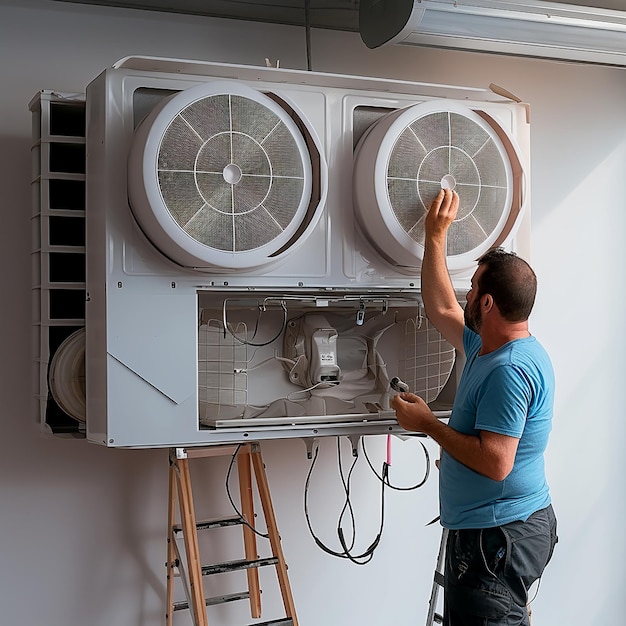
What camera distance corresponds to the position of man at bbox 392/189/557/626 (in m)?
2.24

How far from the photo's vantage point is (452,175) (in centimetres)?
265

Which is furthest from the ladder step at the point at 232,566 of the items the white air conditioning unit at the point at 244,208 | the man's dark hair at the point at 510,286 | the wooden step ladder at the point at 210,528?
the man's dark hair at the point at 510,286

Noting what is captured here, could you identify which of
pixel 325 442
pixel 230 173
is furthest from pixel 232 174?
pixel 325 442

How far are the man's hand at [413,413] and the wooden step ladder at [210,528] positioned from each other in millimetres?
536

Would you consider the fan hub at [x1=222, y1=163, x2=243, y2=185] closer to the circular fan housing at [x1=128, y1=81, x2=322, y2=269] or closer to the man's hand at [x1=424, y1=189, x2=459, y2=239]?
the circular fan housing at [x1=128, y1=81, x2=322, y2=269]

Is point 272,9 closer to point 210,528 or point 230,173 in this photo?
point 230,173

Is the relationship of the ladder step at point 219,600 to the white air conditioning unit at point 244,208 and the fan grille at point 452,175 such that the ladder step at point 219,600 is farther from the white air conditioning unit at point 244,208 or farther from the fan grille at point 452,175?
the fan grille at point 452,175

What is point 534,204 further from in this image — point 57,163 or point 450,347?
point 57,163

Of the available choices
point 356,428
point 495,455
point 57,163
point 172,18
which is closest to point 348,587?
point 356,428

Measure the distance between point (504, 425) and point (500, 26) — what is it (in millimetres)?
1246

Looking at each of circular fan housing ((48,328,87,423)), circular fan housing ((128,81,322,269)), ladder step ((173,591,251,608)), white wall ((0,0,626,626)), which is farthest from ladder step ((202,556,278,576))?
circular fan housing ((128,81,322,269))

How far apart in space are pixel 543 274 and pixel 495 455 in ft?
4.61

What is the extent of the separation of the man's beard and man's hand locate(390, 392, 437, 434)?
0.26m

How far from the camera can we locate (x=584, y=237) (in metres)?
3.52
